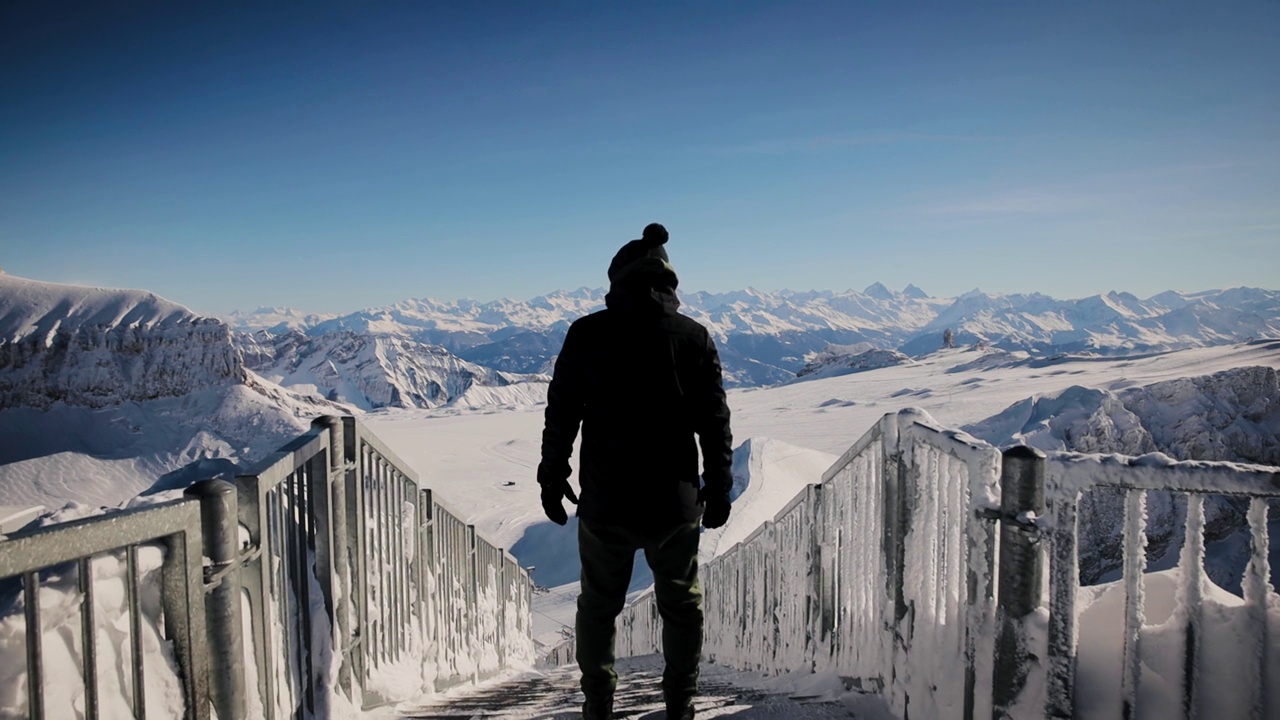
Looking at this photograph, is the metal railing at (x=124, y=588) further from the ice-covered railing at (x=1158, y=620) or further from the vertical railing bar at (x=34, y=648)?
the ice-covered railing at (x=1158, y=620)

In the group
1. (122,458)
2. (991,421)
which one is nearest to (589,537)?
(991,421)

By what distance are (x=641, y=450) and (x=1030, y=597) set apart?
5.35 ft

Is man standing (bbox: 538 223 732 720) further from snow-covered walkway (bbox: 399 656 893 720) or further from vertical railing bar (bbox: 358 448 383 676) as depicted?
vertical railing bar (bbox: 358 448 383 676)

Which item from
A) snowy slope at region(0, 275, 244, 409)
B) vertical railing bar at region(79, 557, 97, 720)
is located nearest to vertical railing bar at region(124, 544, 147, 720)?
vertical railing bar at region(79, 557, 97, 720)

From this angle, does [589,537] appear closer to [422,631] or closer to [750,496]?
[422,631]

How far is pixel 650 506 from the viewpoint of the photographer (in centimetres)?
280

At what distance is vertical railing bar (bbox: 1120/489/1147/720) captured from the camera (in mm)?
2104

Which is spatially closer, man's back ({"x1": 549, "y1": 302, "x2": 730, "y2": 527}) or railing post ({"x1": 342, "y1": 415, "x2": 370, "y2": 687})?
man's back ({"x1": 549, "y1": 302, "x2": 730, "y2": 527})

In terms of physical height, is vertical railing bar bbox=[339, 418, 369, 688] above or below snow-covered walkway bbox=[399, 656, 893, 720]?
above

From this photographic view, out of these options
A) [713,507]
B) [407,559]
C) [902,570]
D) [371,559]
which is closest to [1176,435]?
[902,570]

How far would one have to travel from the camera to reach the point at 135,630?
1712mm

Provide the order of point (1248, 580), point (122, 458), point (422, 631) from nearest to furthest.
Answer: point (1248, 580) → point (422, 631) → point (122, 458)

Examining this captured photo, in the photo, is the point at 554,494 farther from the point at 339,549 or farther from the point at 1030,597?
the point at 1030,597

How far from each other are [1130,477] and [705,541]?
928 inches
